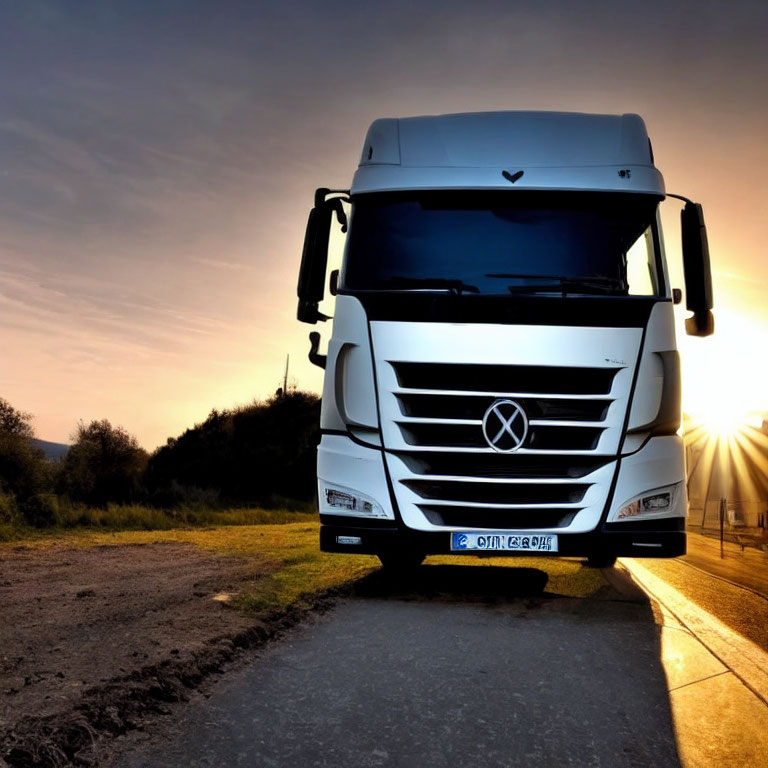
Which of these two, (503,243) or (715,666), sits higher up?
(503,243)

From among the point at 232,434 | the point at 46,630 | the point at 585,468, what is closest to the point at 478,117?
the point at 585,468

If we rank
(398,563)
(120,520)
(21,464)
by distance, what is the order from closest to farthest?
(398,563) < (120,520) < (21,464)

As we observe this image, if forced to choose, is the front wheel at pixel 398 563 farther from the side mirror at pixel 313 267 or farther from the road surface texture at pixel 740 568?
the road surface texture at pixel 740 568

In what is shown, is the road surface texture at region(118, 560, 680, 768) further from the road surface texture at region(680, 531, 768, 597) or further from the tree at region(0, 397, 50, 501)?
the tree at region(0, 397, 50, 501)

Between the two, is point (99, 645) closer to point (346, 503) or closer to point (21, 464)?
point (346, 503)

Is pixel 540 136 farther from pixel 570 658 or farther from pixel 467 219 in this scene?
pixel 570 658

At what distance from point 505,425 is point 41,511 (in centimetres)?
1087

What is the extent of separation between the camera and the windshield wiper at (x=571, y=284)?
253 inches

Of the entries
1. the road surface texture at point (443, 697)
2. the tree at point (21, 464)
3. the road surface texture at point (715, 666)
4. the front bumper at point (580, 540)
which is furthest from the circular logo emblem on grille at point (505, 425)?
the tree at point (21, 464)

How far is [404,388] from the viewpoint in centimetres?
635

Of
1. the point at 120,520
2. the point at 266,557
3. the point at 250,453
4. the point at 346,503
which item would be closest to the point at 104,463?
the point at 250,453

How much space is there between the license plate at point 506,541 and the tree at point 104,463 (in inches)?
927

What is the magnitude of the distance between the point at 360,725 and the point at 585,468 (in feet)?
10.6

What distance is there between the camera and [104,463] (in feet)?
99.5
